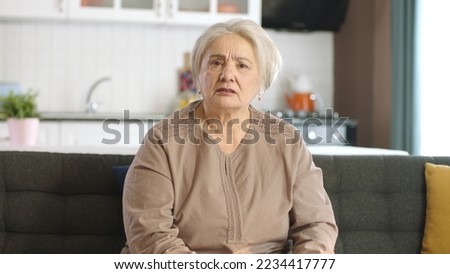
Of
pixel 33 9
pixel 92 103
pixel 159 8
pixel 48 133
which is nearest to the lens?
pixel 48 133

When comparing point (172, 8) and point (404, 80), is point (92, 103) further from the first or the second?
point (404, 80)

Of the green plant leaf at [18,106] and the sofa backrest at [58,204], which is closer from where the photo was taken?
the sofa backrest at [58,204]

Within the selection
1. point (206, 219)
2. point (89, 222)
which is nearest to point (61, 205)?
point (89, 222)

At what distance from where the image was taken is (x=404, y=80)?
4.19 m

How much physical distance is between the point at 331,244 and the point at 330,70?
12.2 feet

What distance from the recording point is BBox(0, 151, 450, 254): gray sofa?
6.43 feet

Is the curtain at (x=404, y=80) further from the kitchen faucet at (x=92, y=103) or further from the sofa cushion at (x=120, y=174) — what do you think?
the sofa cushion at (x=120, y=174)

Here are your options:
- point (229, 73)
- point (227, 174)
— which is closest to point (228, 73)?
point (229, 73)

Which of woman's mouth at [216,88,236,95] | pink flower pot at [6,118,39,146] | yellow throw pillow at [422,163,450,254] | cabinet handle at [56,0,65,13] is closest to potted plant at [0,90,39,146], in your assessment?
pink flower pot at [6,118,39,146]

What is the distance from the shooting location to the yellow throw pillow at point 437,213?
2.07 meters

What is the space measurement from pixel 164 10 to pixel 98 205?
2.91 metres

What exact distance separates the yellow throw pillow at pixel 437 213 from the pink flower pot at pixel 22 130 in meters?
1.68

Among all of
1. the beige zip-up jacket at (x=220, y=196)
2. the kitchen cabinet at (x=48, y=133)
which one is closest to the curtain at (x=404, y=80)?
the kitchen cabinet at (x=48, y=133)

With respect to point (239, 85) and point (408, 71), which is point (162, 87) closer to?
point (408, 71)
